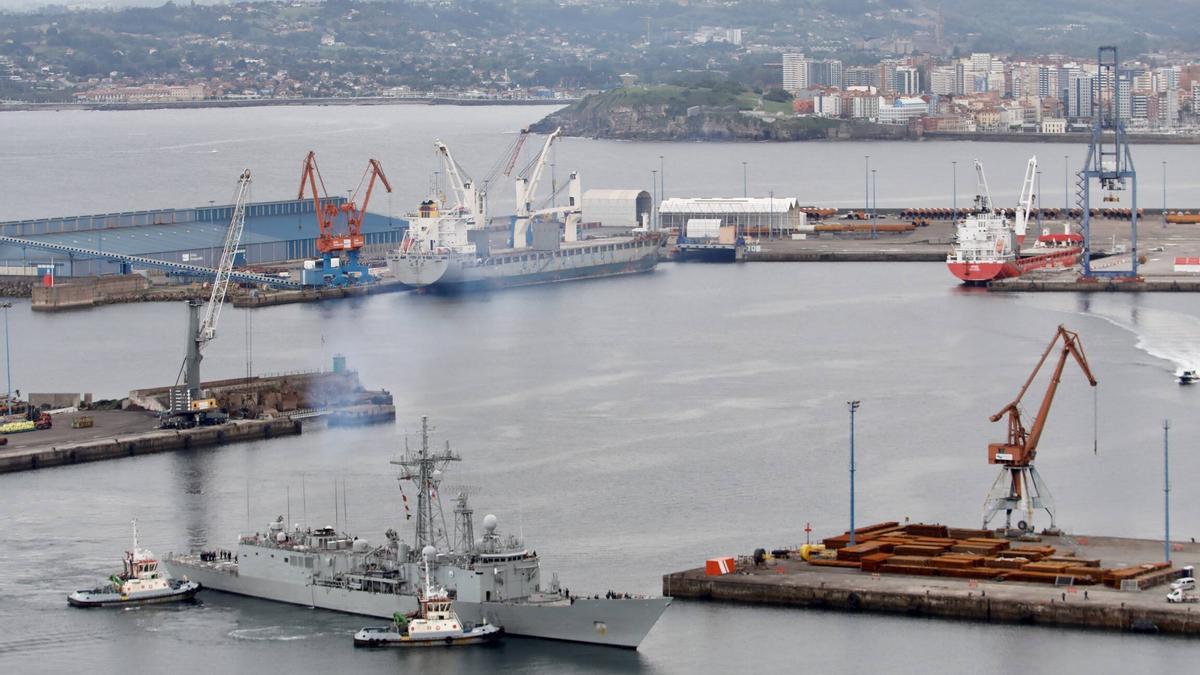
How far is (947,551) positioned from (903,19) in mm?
164216

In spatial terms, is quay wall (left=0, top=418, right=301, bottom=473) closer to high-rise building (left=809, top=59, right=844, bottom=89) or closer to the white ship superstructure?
the white ship superstructure

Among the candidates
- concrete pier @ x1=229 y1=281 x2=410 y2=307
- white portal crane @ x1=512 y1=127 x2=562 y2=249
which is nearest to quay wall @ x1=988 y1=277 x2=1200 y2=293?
white portal crane @ x1=512 y1=127 x2=562 y2=249

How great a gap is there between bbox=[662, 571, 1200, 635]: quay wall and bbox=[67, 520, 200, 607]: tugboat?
3.91 m

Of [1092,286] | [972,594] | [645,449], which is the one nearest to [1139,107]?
[1092,286]

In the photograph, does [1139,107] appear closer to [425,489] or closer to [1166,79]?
[1166,79]

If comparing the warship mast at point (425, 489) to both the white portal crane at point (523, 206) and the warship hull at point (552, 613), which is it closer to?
the warship hull at point (552, 613)

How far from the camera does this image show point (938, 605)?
60.3 feet

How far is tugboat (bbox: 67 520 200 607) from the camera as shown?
64.3ft

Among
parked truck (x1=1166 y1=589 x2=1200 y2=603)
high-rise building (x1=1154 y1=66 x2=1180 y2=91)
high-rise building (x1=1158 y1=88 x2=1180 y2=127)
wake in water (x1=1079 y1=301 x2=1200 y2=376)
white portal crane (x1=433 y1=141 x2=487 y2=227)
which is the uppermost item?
high-rise building (x1=1154 y1=66 x2=1180 y2=91)

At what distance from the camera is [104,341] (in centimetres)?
3606

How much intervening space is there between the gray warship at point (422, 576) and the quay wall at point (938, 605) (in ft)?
4.15

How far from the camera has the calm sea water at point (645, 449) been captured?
1825 centimetres

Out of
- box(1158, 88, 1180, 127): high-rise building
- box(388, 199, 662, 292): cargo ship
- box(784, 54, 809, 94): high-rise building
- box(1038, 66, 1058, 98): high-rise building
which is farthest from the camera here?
box(784, 54, 809, 94): high-rise building

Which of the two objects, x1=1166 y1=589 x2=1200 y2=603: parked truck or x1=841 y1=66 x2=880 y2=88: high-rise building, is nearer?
x1=1166 y1=589 x2=1200 y2=603: parked truck
